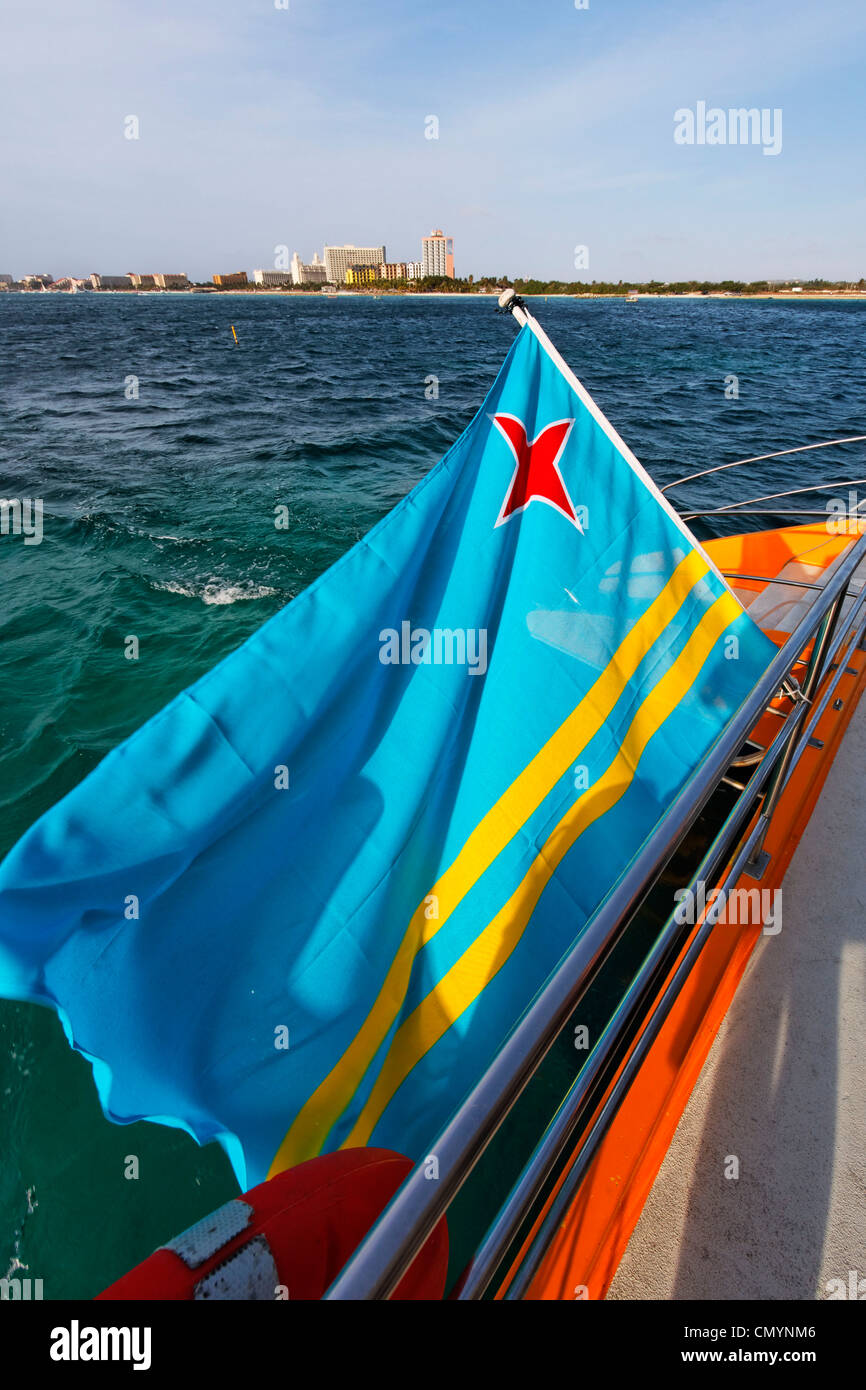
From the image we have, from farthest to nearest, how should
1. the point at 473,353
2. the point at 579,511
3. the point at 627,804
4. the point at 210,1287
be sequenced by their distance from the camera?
1. the point at 473,353
2. the point at 579,511
3. the point at 627,804
4. the point at 210,1287

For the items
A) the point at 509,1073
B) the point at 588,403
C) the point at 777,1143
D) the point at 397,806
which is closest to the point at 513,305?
the point at 588,403

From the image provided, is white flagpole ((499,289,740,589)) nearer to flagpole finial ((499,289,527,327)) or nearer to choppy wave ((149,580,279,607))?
flagpole finial ((499,289,527,327))

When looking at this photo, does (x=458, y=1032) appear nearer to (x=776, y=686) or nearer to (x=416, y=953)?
(x=416, y=953)

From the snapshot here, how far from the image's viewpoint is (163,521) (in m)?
12.6

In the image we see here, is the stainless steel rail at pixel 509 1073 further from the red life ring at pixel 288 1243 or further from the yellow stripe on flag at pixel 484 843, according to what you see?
the yellow stripe on flag at pixel 484 843

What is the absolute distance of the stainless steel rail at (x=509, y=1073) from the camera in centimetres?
92

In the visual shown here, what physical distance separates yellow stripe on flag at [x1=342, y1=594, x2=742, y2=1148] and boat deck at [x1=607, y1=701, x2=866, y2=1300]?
0.83m

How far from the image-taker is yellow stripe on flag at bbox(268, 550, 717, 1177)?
7.42 feet

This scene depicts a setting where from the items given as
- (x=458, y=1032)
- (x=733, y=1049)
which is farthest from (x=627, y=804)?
(x=458, y=1032)

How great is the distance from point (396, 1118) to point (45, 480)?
54.2 ft

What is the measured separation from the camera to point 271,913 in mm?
2393

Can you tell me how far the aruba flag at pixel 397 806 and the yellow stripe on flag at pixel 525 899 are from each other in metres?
0.01

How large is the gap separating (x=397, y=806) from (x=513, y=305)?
8.75 feet

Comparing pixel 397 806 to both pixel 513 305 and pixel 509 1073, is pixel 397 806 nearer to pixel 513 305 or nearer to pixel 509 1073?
pixel 509 1073
